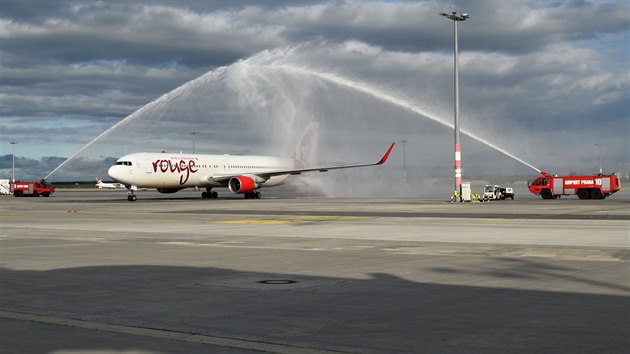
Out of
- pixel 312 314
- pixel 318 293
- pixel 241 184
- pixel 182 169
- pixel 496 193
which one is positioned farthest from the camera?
pixel 241 184

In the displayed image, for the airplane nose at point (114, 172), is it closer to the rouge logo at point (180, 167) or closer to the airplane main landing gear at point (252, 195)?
the rouge logo at point (180, 167)

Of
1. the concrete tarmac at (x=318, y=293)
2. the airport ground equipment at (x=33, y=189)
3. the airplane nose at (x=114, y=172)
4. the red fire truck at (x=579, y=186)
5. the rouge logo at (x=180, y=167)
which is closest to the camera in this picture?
the concrete tarmac at (x=318, y=293)

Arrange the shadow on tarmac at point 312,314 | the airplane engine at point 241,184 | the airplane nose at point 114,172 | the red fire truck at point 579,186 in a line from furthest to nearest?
the airplane engine at point 241,184
the red fire truck at point 579,186
the airplane nose at point 114,172
the shadow on tarmac at point 312,314

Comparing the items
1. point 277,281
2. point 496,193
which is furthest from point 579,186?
point 277,281

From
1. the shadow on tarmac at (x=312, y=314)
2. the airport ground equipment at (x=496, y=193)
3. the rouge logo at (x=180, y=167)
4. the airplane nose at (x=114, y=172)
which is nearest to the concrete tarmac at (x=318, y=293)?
the shadow on tarmac at (x=312, y=314)

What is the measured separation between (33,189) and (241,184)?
1586 inches

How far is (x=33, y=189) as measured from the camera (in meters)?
97.4

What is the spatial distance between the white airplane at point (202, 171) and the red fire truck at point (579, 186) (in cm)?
1448

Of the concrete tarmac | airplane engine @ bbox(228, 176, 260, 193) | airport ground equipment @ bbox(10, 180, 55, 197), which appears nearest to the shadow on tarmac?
the concrete tarmac

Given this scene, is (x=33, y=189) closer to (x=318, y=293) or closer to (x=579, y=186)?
(x=579, y=186)

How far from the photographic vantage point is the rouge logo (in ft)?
220

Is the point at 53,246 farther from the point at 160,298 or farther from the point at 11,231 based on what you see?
the point at 160,298

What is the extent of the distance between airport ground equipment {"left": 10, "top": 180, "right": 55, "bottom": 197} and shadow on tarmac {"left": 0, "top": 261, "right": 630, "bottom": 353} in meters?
86.6

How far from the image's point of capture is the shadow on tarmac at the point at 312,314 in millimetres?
8656
